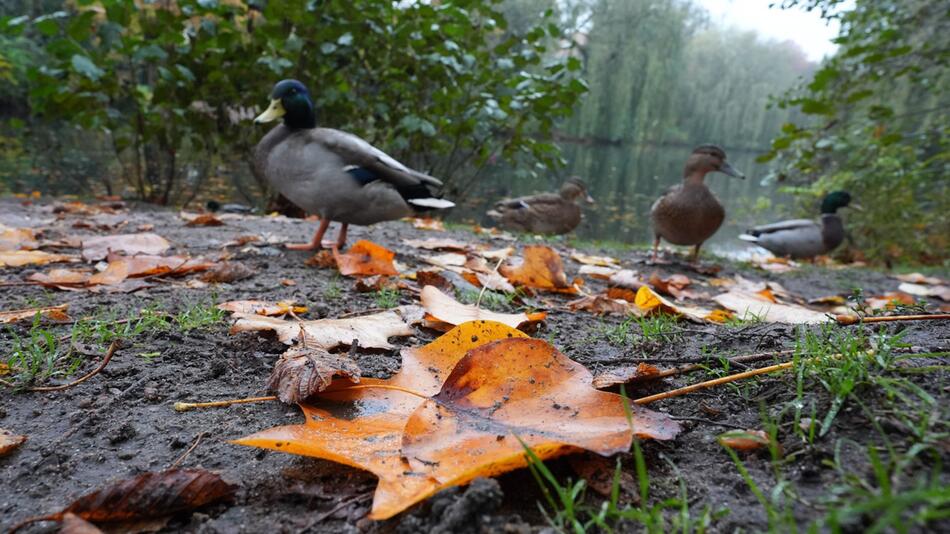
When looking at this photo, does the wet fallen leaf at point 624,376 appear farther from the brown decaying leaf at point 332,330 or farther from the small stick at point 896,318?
the brown decaying leaf at point 332,330

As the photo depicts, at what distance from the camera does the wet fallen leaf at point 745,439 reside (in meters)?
0.83

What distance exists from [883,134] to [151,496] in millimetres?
8403

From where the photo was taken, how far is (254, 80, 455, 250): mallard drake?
3389mm

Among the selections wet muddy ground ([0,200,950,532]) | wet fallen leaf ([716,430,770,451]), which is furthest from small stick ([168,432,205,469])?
wet fallen leaf ([716,430,770,451])

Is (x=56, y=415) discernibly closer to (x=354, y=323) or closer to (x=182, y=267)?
(x=354, y=323)

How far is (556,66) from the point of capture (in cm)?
661

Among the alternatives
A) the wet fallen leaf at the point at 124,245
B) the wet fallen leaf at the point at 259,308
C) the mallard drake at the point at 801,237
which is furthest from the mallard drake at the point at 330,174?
the mallard drake at the point at 801,237

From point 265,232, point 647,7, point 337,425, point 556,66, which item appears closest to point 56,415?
point 337,425

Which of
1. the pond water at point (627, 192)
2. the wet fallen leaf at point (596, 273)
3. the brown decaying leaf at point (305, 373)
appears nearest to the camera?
the brown decaying leaf at point (305, 373)

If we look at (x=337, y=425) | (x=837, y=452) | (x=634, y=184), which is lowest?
(x=634, y=184)

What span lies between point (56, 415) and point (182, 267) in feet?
4.37

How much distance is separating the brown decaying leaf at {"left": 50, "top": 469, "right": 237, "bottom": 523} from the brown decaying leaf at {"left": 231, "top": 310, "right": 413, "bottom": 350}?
0.55 m

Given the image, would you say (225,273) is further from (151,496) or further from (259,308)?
(151,496)

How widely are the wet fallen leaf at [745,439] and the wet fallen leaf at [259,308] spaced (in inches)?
51.0
